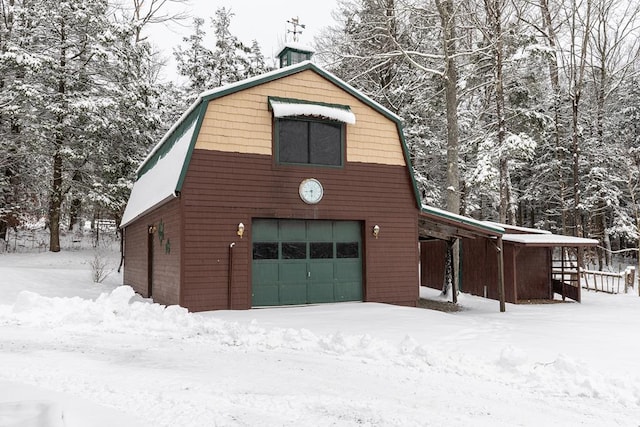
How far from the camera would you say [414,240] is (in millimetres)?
12281

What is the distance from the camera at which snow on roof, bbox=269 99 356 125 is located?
424 inches

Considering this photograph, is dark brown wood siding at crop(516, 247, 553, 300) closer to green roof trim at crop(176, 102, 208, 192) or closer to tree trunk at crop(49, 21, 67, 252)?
green roof trim at crop(176, 102, 208, 192)

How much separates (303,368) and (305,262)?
5.53m

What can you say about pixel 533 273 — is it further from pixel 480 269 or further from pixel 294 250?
pixel 294 250

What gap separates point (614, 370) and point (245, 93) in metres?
8.71

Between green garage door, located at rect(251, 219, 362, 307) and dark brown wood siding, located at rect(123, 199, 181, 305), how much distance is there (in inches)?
68.8

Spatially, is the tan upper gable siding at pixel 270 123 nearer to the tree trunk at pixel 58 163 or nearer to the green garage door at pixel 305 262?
the green garage door at pixel 305 262

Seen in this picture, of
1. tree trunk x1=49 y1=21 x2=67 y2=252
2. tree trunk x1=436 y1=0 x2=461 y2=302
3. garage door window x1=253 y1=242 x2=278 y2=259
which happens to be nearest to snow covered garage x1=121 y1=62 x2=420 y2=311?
garage door window x1=253 y1=242 x2=278 y2=259

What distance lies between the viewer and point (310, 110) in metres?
11.1

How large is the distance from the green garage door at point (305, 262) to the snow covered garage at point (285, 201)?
2 cm

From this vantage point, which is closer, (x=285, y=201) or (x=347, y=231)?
(x=285, y=201)

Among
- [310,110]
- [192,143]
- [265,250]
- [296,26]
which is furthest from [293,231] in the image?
[296,26]

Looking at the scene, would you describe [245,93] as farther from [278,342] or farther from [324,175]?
[278,342]

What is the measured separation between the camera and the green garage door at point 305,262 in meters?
10.8
